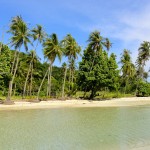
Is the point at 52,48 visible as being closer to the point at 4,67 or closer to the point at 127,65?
the point at 4,67

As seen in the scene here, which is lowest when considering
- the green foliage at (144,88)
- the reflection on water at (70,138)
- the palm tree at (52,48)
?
the reflection on water at (70,138)

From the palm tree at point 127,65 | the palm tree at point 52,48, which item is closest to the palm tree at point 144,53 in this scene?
the palm tree at point 127,65

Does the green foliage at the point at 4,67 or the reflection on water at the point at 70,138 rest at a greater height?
the green foliage at the point at 4,67

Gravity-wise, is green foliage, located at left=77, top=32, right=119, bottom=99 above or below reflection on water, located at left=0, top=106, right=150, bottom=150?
above

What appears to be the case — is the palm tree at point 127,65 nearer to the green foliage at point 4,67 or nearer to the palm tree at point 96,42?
the palm tree at point 96,42

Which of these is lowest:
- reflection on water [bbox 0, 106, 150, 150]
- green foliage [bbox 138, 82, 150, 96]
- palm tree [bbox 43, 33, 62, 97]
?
reflection on water [bbox 0, 106, 150, 150]

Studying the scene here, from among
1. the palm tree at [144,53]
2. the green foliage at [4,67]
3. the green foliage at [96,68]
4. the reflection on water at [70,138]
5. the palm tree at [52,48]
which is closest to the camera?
the reflection on water at [70,138]

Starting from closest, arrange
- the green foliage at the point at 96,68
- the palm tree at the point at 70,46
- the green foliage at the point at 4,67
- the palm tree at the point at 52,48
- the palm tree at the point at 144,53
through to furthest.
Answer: the green foliage at the point at 4,67
the palm tree at the point at 52,48
the green foliage at the point at 96,68
the palm tree at the point at 70,46
the palm tree at the point at 144,53

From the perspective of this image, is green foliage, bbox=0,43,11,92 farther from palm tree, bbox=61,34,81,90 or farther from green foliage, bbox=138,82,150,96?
green foliage, bbox=138,82,150,96

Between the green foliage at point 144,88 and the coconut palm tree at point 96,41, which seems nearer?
the coconut palm tree at point 96,41

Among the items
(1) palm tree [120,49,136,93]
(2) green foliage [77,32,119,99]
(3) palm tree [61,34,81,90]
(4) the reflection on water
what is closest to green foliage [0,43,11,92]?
(3) palm tree [61,34,81,90]

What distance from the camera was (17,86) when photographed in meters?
59.1

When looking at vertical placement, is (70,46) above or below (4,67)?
above

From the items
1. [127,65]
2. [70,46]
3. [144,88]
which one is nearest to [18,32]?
[70,46]
